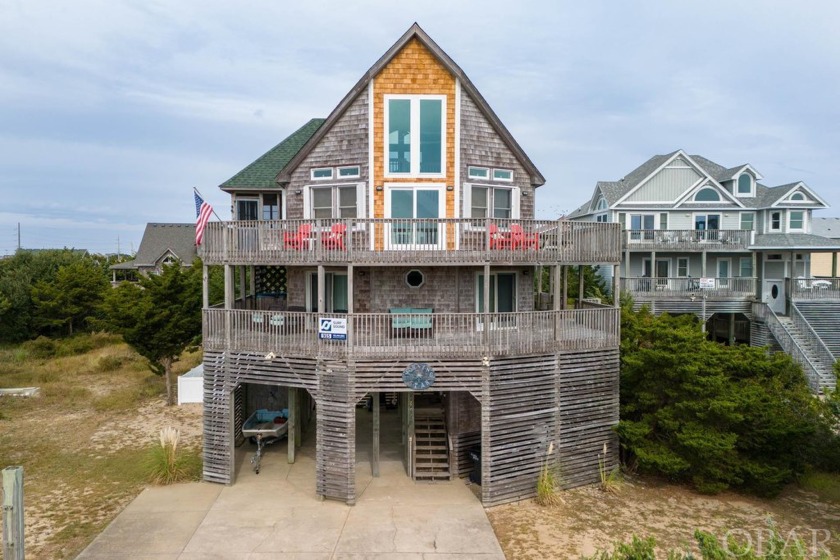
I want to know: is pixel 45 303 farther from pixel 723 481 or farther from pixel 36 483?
pixel 723 481

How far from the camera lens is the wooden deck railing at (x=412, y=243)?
14227 mm

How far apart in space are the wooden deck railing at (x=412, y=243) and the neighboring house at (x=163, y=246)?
4696cm

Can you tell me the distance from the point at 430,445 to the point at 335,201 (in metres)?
8.01

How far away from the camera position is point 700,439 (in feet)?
46.3

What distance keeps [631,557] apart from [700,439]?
8.65 m

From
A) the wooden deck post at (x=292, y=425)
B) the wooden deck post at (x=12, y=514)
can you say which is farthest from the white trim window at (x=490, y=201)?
the wooden deck post at (x=12, y=514)

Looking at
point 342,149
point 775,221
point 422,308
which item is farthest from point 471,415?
point 775,221

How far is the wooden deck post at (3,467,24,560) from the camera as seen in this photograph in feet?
30.4

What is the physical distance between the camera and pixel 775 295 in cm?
3203

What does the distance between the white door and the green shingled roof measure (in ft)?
84.6

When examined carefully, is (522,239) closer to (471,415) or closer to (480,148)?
(480,148)

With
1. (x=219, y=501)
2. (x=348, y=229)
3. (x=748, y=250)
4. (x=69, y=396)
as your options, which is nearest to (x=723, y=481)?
(x=348, y=229)

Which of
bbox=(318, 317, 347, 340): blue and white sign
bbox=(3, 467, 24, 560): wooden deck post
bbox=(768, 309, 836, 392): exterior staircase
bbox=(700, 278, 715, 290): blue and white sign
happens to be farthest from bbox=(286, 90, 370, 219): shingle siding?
bbox=(700, 278, 715, 290): blue and white sign

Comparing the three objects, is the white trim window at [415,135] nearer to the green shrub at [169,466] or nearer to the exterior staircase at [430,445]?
the exterior staircase at [430,445]
